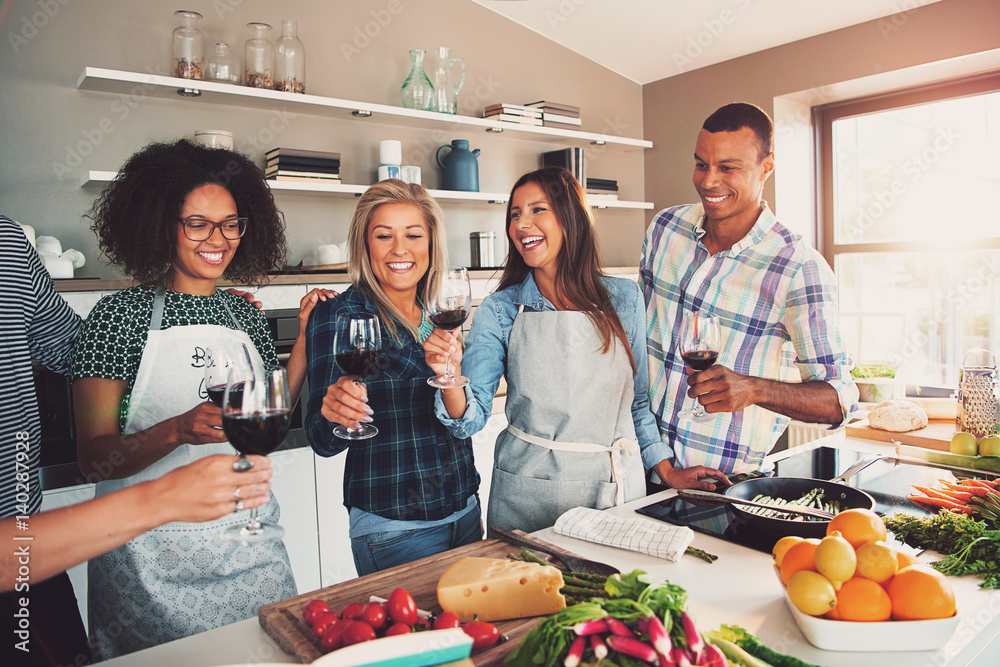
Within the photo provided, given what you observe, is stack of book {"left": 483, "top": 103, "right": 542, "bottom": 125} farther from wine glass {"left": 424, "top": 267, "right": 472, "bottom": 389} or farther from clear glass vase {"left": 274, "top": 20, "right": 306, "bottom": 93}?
wine glass {"left": 424, "top": 267, "right": 472, "bottom": 389}

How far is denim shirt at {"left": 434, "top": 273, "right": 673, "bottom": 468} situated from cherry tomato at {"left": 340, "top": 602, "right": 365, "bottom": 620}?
603mm

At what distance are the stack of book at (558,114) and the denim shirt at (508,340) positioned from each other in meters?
2.50

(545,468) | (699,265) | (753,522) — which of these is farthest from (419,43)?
(753,522)

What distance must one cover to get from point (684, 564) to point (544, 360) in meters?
0.56

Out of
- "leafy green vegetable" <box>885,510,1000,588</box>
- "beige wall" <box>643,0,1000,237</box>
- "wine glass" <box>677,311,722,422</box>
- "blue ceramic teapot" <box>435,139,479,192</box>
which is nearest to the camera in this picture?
"leafy green vegetable" <box>885,510,1000,588</box>

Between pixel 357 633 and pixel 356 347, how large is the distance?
0.51 m

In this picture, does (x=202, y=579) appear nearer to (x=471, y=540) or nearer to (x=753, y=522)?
(x=471, y=540)

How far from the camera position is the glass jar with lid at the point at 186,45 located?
9.49 ft

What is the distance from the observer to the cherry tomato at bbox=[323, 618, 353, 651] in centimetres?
89

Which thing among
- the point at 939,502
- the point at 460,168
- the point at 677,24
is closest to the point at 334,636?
the point at 939,502

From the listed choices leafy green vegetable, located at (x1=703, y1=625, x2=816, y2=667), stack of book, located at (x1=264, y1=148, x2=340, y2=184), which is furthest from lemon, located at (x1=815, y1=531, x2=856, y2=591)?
stack of book, located at (x1=264, y1=148, x2=340, y2=184)

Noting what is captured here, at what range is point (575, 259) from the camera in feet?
5.61

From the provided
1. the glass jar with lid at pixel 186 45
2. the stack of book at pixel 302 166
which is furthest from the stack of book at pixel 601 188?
the glass jar with lid at pixel 186 45

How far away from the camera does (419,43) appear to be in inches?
148
